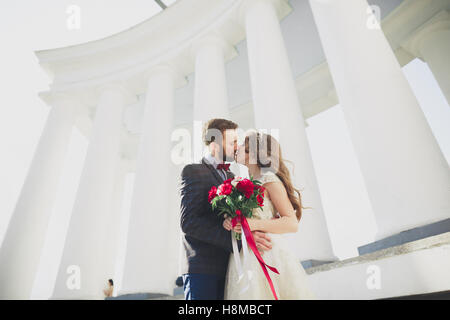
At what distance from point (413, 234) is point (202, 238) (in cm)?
2386

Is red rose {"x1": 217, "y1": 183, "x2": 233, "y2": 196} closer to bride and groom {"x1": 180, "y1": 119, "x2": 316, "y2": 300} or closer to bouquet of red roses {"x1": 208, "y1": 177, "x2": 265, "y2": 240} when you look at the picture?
bouquet of red roses {"x1": 208, "y1": 177, "x2": 265, "y2": 240}

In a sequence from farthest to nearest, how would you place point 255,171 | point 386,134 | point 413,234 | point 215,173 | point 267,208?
point 386,134 < point 413,234 < point 255,171 < point 215,173 < point 267,208

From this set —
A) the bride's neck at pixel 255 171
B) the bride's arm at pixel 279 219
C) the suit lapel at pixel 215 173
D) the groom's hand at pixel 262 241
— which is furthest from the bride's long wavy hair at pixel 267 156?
the groom's hand at pixel 262 241

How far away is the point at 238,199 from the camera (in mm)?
15789

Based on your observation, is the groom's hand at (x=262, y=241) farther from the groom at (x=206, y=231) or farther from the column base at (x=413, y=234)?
the column base at (x=413, y=234)

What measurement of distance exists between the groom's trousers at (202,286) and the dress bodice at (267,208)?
422cm

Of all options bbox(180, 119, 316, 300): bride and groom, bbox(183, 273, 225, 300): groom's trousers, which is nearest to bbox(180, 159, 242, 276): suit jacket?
bbox(180, 119, 316, 300): bride and groom

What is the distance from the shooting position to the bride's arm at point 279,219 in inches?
637

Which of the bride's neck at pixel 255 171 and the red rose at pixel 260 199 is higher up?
the bride's neck at pixel 255 171

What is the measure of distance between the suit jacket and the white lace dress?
0.99 m

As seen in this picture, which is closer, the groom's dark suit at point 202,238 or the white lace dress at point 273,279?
the white lace dress at point 273,279

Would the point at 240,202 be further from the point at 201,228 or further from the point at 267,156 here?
the point at 267,156

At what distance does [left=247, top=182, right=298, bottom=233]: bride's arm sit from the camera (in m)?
16.2

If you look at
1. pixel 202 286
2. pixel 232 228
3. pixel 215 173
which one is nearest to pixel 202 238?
pixel 232 228
